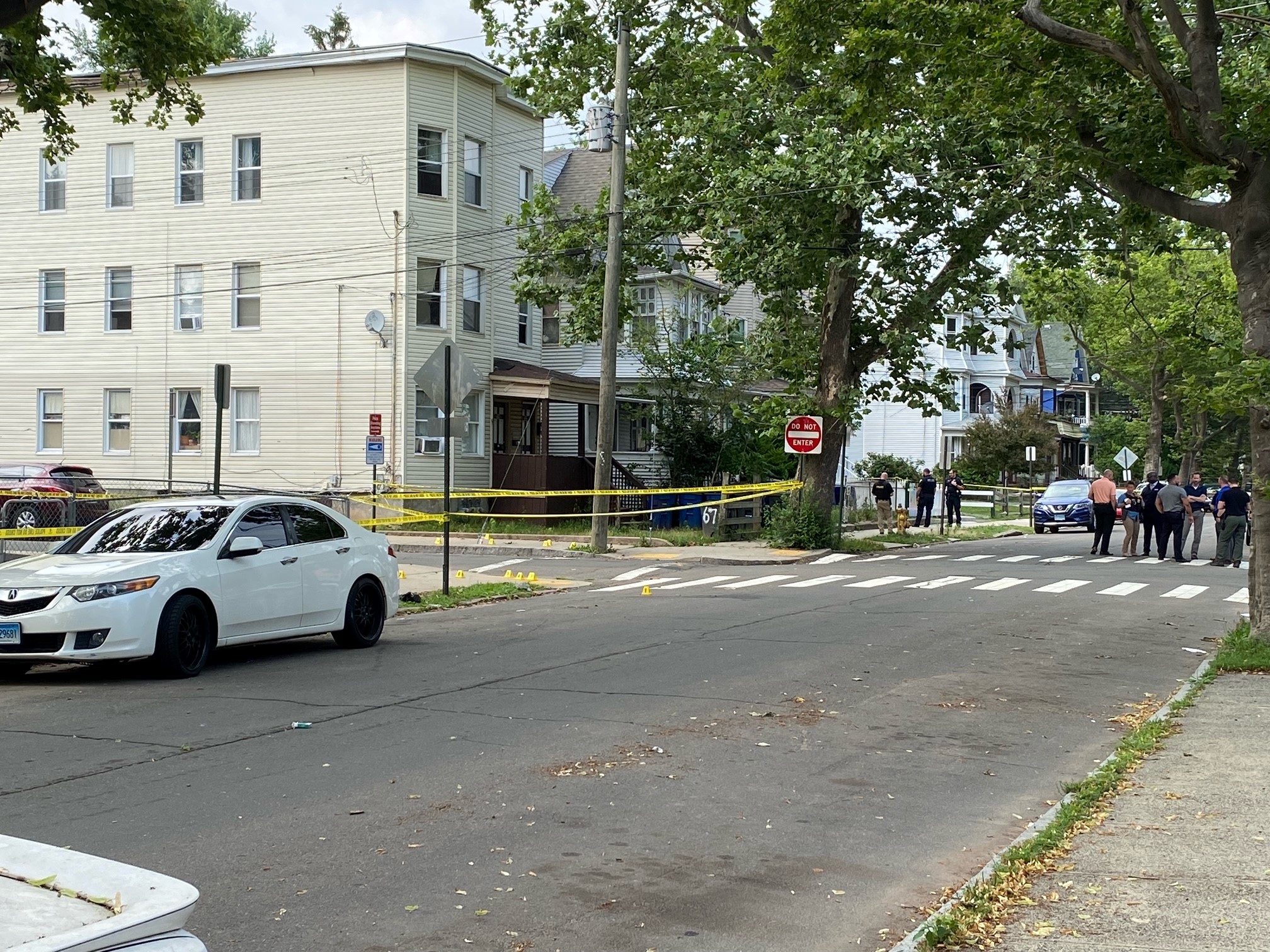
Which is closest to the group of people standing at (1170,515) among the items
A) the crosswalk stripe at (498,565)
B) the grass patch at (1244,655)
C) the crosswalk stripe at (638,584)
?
the crosswalk stripe at (638,584)

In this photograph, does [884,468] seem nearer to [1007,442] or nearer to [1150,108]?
[1007,442]

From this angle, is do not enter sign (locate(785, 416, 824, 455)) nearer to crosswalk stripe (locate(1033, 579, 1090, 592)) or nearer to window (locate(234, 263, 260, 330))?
crosswalk stripe (locate(1033, 579, 1090, 592))

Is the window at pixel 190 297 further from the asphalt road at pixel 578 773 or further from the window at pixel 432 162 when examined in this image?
the asphalt road at pixel 578 773

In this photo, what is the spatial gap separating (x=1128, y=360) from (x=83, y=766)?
62084 mm

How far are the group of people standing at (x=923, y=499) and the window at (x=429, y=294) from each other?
12.7m

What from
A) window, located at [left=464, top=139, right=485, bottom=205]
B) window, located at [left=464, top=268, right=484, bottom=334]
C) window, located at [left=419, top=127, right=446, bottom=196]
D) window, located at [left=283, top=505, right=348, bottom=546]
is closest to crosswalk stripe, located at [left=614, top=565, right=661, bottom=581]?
window, located at [left=283, top=505, right=348, bottom=546]

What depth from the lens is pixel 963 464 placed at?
66.3 m

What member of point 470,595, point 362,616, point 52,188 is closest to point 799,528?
point 470,595

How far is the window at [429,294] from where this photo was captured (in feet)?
115

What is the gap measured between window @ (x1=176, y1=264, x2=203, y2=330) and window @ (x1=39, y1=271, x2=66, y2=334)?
3759 mm

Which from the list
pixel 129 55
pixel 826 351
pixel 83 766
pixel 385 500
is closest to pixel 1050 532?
pixel 826 351

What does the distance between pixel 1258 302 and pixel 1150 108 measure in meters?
2.34

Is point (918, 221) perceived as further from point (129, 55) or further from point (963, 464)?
point (963, 464)

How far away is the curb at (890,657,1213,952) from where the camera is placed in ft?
16.4
